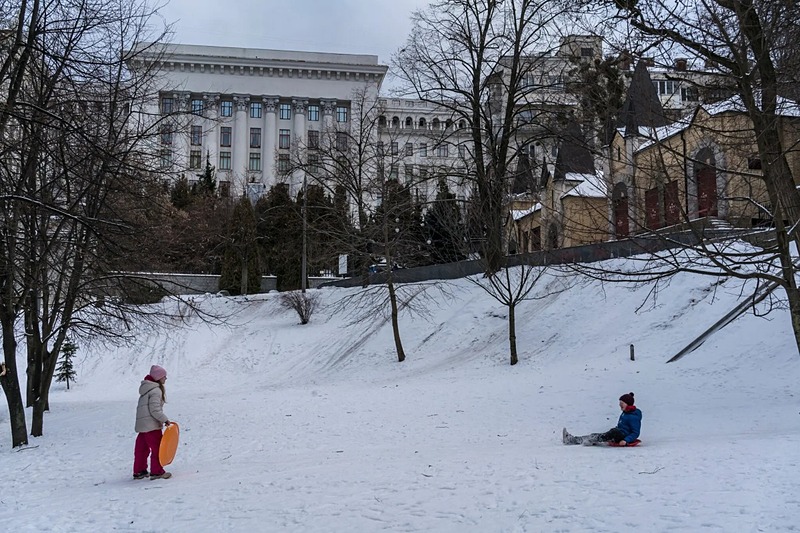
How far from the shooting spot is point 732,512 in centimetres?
609

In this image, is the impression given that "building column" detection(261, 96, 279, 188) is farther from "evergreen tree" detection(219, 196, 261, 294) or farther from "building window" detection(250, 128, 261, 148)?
"evergreen tree" detection(219, 196, 261, 294)

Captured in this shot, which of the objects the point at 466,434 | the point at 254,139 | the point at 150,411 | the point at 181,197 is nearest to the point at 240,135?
the point at 254,139

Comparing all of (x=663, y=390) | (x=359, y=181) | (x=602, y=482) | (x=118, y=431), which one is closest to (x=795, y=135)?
(x=663, y=390)

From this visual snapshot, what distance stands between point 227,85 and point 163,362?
53.3 meters

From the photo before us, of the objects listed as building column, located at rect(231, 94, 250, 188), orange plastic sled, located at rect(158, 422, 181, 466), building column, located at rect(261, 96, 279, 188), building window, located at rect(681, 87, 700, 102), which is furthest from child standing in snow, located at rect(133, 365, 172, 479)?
building column, located at rect(231, 94, 250, 188)

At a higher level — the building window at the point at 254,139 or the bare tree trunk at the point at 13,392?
the building window at the point at 254,139

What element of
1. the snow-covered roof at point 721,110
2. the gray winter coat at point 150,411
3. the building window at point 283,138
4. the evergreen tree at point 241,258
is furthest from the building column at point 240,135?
the gray winter coat at point 150,411

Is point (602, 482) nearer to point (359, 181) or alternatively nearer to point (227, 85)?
point (359, 181)

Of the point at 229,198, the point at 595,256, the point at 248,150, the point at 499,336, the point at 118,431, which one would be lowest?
the point at 118,431

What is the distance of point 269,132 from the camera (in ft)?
261

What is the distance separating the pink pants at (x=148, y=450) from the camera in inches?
368

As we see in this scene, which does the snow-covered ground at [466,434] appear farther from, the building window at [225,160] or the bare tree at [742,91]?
the building window at [225,160]

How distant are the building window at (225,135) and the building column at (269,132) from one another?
396 cm

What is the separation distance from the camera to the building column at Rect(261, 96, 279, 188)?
78.5 meters
